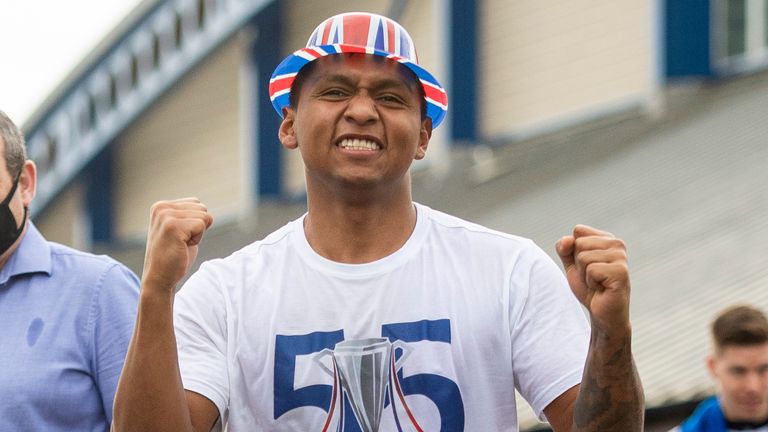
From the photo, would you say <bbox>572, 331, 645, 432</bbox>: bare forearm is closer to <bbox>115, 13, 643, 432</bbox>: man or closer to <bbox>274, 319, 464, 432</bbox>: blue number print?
<bbox>115, 13, 643, 432</bbox>: man

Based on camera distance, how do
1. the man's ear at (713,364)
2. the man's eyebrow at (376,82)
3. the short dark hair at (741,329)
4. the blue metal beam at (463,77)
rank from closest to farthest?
the man's eyebrow at (376,82)
the short dark hair at (741,329)
the man's ear at (713,364)
the blue metal beam at (463,77)

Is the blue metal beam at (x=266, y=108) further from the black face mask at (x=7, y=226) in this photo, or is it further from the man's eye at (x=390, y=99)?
the man's eye at (x=390, y=99)

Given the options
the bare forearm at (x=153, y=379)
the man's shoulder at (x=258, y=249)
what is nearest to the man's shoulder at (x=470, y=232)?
the man's shoulder at (x=258, y=249)

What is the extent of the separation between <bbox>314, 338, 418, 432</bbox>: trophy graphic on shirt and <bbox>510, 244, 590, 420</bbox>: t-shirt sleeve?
0.98 ft

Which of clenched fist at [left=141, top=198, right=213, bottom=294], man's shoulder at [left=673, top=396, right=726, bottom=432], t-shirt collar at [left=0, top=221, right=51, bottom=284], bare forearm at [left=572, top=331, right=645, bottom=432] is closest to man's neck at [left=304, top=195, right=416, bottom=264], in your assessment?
clenched fist at [left=141, top=198, right=213, bottom=294]

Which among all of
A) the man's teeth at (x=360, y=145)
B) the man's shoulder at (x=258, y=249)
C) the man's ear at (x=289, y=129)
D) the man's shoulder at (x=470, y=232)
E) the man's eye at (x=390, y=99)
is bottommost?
the man's shoulder at (x=258, y=249)

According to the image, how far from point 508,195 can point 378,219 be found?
14.5m

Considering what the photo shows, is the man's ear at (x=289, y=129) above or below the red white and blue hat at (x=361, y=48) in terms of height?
below

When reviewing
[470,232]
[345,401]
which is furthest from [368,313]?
[470,232]

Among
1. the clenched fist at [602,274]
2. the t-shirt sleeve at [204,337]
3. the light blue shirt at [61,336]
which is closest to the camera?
the clenched fist at [602,274]

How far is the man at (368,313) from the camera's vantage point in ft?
12.5

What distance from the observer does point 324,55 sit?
4.14 metres

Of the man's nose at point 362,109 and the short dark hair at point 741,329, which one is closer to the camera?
the man's nose at point 362,109

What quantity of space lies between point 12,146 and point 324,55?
4.00 ft
